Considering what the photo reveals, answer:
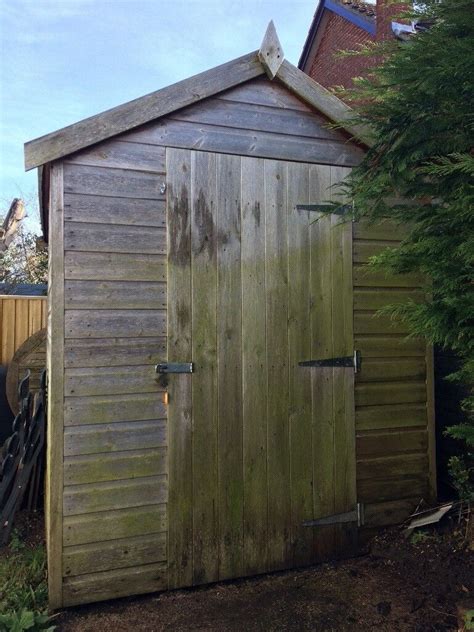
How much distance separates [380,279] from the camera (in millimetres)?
3379

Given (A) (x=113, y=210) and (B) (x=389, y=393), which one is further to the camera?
(B) (x=389, y=393)

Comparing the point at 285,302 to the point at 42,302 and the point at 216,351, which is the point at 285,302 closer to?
the point at 216,351

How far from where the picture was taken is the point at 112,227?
9.11ft

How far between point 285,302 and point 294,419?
0.76m

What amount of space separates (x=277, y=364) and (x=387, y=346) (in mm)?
862

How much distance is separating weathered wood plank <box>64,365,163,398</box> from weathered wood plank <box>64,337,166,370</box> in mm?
35

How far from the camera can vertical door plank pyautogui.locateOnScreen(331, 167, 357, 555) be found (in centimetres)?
320

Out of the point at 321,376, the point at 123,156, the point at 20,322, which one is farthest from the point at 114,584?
the point at 20,322

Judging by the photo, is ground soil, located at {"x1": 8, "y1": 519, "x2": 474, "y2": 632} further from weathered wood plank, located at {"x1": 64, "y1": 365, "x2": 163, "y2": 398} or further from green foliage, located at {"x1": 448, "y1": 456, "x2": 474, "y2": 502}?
weathered wood plank, located at {"x1": 64, "y1": 365, "x2": 163, "y2": 398}

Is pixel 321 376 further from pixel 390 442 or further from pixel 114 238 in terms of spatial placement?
pixel 114 238

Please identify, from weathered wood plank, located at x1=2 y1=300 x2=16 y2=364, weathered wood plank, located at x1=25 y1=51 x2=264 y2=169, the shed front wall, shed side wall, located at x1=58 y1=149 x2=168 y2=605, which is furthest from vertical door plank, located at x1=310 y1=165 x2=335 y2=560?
weathered wood plank, located at x1=2 y1=300 x2=16 y2=364

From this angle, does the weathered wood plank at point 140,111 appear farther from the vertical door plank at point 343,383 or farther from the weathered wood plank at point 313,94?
the vertical door plank at point 343,383

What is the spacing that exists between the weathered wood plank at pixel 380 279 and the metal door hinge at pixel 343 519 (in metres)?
1.52

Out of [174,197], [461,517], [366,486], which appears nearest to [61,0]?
[174,197]
